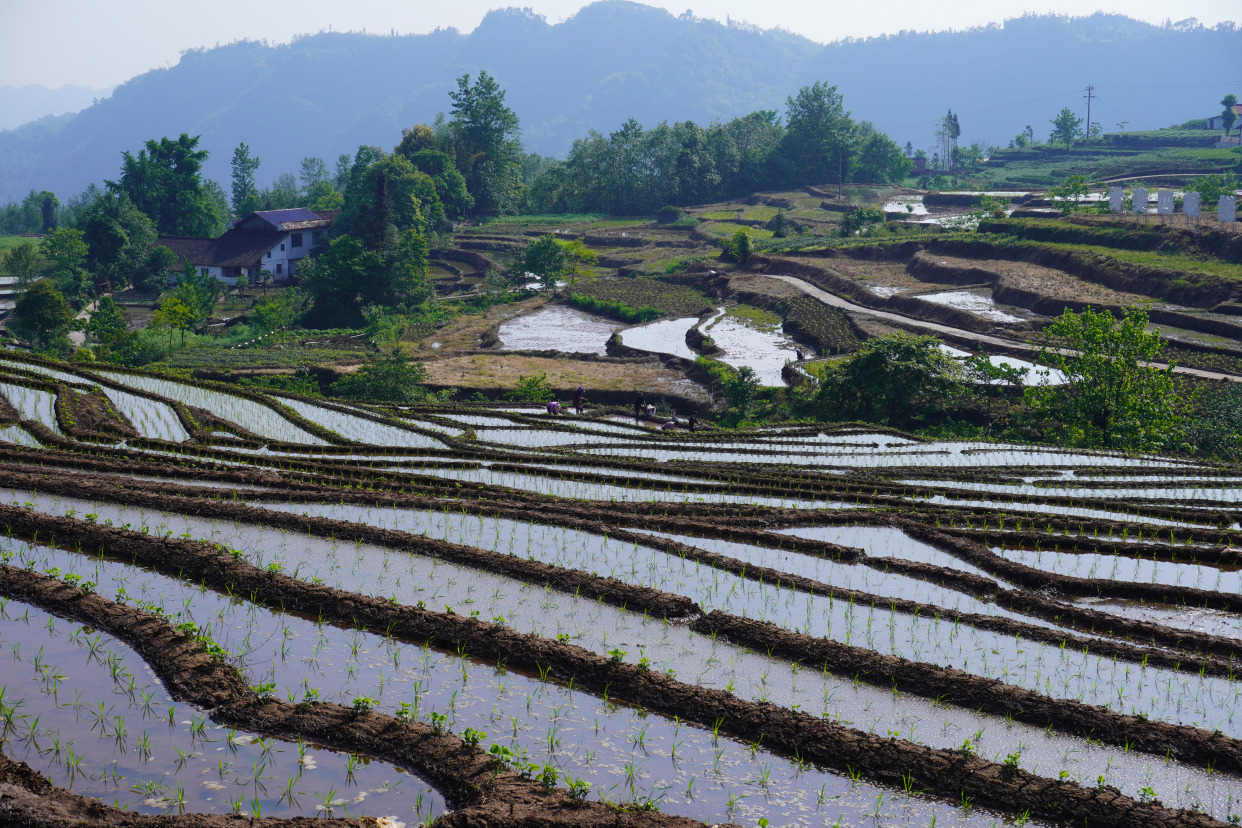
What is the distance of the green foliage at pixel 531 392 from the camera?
31.4m

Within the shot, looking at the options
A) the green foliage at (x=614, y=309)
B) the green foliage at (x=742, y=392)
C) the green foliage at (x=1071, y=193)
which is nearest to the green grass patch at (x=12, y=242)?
the green foliage at (x=614, y=309)

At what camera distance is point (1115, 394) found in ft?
83.8

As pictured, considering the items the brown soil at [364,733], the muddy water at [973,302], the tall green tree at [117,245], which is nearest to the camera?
the brown soil at [364,733]

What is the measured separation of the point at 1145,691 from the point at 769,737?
362 centimetres

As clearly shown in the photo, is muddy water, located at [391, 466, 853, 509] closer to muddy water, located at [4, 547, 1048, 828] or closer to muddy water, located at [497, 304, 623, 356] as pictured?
muddy water, located at [4, 547, 1048, 828]

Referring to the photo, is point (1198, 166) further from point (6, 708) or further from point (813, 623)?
point (6, 708)

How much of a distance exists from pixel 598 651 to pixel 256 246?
59.1 meters

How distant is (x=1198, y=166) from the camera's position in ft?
259

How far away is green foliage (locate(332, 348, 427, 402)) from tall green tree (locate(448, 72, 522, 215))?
57.1 metres

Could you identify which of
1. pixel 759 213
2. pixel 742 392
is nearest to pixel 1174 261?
pixel 742 392

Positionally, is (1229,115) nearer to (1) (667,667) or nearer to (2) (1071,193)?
(2) (1071,193)

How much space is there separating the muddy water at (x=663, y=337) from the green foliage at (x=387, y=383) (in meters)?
11.6

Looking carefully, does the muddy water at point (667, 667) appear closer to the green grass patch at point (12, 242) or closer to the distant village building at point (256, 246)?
the distant village building at point (256, 246)

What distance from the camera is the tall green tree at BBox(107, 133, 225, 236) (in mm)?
70438
